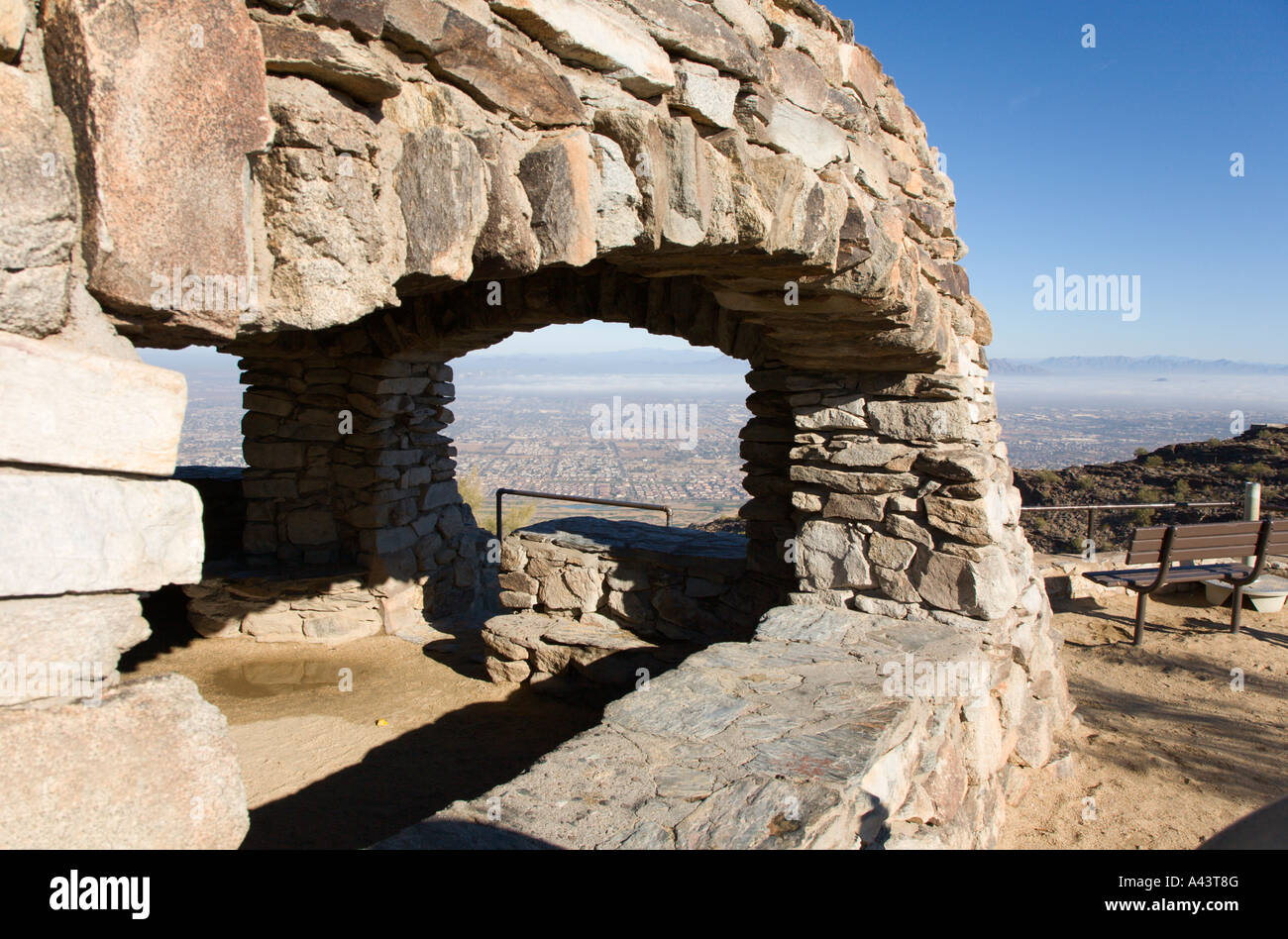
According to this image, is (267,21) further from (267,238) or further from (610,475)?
(610,475)

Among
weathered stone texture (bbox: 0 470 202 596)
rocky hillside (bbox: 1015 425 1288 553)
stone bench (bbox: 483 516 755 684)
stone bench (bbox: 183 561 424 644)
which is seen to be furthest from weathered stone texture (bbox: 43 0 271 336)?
rocky hillside (bbox: 1015 425 1288 553)

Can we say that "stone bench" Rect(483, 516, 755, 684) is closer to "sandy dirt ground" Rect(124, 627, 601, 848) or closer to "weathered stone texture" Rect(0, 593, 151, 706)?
"sandy dirt ground" Rect(124, 627, 601, 848)

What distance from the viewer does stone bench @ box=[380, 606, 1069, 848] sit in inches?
78.8

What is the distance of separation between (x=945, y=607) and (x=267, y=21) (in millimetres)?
3515

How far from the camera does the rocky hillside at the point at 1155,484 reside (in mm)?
10539

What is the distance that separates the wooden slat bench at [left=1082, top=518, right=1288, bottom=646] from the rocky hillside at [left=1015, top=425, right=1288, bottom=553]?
305 cm

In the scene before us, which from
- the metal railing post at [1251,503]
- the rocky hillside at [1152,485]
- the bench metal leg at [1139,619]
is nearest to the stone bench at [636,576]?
the bench metal leg at [1139,619]

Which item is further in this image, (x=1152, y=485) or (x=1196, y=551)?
(x=1152, y=485)

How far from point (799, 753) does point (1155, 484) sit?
12019mm

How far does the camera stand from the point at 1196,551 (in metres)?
5.92

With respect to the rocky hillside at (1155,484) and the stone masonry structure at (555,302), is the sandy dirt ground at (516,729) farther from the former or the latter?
the rocky hillside at (1155,484)

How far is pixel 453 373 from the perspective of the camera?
22.4 feet

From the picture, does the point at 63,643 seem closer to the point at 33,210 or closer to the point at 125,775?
the point at 125,775

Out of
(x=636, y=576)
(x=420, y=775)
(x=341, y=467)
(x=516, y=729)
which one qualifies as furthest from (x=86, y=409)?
(x=341, y=467)
